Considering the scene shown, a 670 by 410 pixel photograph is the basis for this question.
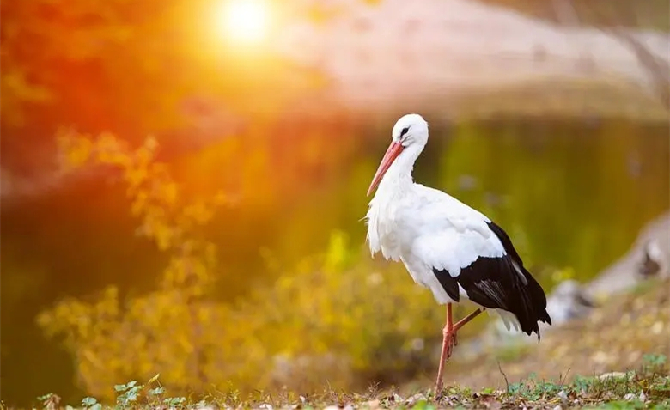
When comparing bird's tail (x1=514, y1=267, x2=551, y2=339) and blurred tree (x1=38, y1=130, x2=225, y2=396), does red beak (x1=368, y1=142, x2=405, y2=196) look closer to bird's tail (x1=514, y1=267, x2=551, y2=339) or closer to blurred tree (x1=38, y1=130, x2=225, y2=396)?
bird's tail (x1=514, y1=267, x2=551, y2=339)

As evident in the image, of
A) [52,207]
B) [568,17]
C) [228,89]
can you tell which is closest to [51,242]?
[52,207]

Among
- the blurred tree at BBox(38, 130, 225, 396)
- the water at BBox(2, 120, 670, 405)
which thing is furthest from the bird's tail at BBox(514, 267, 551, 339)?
the blurred tree at BBox(38, 130, 225, 396)

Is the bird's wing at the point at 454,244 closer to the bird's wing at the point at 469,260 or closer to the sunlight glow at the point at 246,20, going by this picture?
the bird's wing at the point at 469,260

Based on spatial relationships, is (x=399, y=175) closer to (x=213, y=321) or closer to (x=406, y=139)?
(x=406, y=139)

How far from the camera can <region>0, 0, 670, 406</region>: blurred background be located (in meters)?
7.49

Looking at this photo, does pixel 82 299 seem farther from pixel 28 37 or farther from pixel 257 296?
pixel 28 37

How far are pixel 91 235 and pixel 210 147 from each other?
52.6 inches

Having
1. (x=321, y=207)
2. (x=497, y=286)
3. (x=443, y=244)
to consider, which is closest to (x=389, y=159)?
(x=443, y=244)

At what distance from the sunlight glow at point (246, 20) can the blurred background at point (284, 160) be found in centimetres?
2

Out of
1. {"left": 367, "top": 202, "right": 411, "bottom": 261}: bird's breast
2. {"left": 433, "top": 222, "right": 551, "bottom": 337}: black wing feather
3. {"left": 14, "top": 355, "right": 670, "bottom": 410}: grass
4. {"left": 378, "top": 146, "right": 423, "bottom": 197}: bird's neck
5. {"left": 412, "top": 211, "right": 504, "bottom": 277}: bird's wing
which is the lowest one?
{"left": 14, "top": 355, "right": 670, "bottom": 410}: grass

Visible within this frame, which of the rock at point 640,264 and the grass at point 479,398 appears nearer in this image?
the grass at point 479,398

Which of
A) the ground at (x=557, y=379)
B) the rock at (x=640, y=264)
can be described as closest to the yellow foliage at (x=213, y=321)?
the ground at (x=557, y=379)

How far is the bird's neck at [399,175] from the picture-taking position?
4.05m

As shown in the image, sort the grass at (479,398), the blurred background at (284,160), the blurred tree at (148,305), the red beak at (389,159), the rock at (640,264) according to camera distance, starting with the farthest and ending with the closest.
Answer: the rock at (640,264) → the blurred background at (284,160) → the blurred tree at (148,305) → the red beak at (389,159) → the grass at (479,398)
